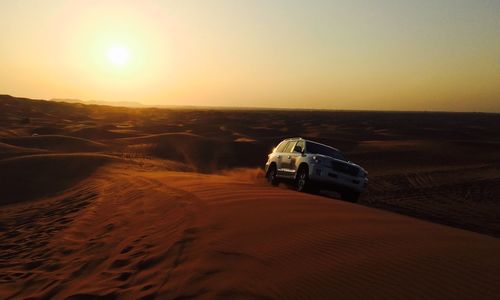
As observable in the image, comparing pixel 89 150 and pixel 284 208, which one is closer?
pixel 284 208

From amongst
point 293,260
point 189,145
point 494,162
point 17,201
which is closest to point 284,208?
point 293,260

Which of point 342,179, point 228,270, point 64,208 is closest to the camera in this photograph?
point 228,270

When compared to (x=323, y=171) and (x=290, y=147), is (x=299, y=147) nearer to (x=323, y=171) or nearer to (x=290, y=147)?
(x=290, y=147)

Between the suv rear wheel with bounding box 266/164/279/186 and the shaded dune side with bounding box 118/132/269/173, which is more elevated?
the suv rear wheel with bounding box 266/164/279/186

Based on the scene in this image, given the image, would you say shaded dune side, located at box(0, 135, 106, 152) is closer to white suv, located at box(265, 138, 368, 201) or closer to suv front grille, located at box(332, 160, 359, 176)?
white suv, located at box(265, 138, 368, 201)

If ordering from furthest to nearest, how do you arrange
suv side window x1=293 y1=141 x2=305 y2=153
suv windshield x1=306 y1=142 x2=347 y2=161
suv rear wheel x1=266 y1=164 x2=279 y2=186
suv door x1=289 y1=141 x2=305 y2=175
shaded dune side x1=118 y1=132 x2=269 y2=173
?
shaded dune side x1=118 y1=132 x2=269 y2=173, suv rear wheel x1=266 y1=164 x2=279 y2=186, suv side window x1=293 y1=141 x2=305 y2=153, suv door x1=289 y1=141 x2=305 y2=175, suv windshield x1=306 y1=142 x2=347 y2=161

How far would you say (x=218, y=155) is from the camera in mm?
34562

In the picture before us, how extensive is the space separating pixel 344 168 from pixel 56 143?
75.6 feet

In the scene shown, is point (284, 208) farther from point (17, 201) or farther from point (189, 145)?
point (189, 145)

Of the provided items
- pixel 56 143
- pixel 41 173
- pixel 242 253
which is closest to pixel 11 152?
pixel 41 173

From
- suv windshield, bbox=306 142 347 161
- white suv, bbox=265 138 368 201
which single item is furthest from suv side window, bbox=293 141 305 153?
suv windshield, bbox=306 142 347 161

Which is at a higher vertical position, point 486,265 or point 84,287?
point 486,265

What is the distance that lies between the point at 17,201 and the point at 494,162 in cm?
2443

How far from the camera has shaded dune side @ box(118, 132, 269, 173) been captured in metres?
32.2
